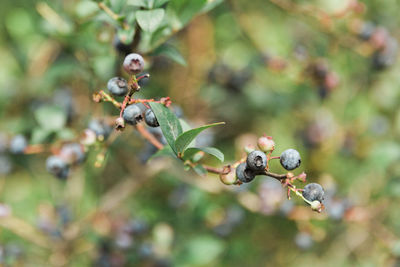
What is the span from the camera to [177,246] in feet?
7.53

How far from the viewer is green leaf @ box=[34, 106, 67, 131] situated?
6.00 ft

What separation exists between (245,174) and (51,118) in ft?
3.49

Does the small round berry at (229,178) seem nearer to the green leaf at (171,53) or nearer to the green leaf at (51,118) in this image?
the green leaf at (171,53)

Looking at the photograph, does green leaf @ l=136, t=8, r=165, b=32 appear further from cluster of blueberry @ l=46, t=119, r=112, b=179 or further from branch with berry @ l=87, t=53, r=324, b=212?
cluster of blueberry @ l=46, t=119, r=112, b=179

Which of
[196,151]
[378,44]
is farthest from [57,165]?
[378,44]

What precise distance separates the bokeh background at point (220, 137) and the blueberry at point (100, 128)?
27 cm

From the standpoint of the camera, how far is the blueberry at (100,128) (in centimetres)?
150

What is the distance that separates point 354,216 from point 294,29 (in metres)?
1.59

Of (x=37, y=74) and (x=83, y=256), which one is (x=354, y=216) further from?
(x=37, y=74)

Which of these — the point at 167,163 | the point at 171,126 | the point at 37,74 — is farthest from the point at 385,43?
the point at 37,74

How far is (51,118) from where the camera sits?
1850 millimetres

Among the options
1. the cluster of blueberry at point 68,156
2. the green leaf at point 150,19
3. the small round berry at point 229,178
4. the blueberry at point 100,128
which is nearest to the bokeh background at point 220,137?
the cluster of blueberry at point 68,156

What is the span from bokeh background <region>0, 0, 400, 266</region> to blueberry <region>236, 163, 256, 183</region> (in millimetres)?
806

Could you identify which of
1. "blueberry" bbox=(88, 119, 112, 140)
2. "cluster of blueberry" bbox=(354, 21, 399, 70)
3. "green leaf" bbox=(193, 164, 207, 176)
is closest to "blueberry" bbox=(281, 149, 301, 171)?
"green leaf" bbox=(193, 164, 207, 176)
